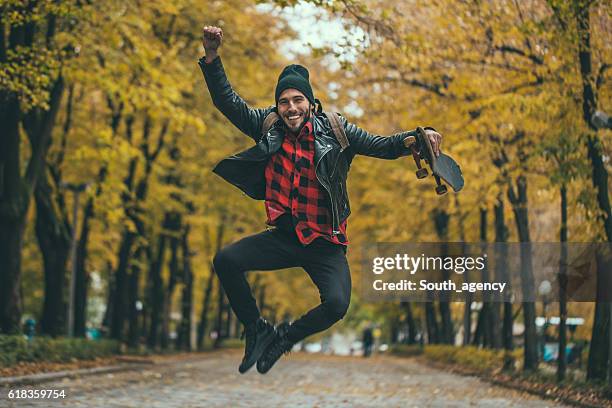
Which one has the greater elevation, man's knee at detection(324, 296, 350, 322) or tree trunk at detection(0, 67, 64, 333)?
tree trunk at detection(0, 67, 64, 333)

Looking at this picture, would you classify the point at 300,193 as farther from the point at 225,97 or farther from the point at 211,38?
the point at 211,38

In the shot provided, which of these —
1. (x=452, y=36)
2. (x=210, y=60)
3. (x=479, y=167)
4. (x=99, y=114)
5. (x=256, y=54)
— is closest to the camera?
(x=210, y=60)

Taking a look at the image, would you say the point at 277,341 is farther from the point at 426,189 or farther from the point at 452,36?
the point at 426,189

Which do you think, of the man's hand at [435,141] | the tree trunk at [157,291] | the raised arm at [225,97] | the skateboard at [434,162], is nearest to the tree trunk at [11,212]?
the raised arm at [225,97]

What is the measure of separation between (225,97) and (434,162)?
1.36 meters

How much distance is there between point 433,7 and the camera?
17.5 meters

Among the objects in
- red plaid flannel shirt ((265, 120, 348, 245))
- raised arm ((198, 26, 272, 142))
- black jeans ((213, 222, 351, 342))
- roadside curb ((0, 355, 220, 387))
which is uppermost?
raised arm ((198, 26, 272, 142))

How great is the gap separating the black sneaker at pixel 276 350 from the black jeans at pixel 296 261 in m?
0.12

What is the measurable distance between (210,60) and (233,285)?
4.61 ft

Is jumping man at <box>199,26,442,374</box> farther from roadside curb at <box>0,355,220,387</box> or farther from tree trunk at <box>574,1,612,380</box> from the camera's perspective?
tree trunk at <box>574,1,612,380</box>

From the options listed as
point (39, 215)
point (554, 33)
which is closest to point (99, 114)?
point (39, 215)

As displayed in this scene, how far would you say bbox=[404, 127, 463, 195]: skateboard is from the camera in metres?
5.59

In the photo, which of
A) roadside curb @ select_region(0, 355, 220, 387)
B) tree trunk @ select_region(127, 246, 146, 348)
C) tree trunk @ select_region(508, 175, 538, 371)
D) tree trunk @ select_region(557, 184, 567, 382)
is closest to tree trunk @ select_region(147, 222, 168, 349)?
tree trunk @ select_region(127, 246, 146, 348)

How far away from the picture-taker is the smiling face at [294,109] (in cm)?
577
